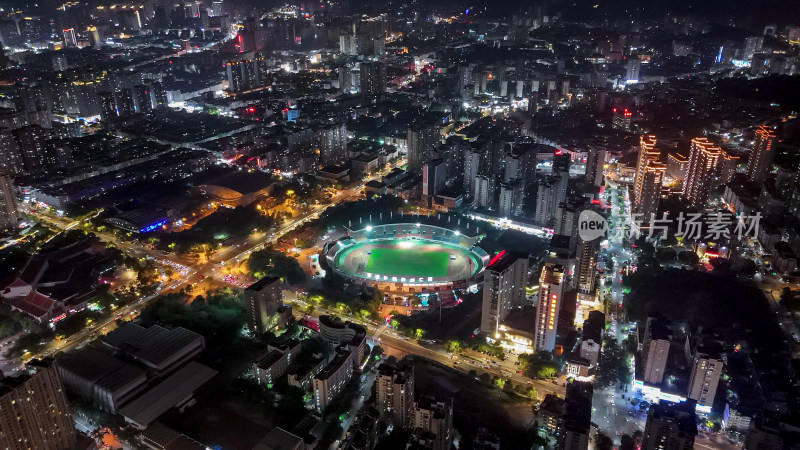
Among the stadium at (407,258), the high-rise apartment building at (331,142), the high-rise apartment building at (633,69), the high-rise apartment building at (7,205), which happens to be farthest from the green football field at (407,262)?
the high-rise apartment building at (633,69)

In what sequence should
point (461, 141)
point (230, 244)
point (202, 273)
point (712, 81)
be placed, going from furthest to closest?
1. point (712, 81)
2. point (461, 141)
3. point (230, 244)
4. point (202, 273)

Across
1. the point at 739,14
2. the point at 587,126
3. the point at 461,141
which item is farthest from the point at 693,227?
the point at 739,14

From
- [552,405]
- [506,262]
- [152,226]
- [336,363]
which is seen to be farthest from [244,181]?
[552,405]

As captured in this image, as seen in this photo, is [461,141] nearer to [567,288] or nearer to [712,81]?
[567,288]

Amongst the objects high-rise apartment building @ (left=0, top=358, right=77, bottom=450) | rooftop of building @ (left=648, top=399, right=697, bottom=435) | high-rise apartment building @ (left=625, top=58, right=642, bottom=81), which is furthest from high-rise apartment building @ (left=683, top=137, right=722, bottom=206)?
high-rise apartment building @ (left=0, top=358, right=77, bottom=450)

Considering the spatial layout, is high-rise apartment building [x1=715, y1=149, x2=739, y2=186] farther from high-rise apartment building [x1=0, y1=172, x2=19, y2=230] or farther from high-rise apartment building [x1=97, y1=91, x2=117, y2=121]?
high-rise apartment building [x1=97, y1=91, x2=117, y2=121]

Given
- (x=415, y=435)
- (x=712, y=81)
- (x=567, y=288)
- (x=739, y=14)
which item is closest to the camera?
(x=415, y=435)

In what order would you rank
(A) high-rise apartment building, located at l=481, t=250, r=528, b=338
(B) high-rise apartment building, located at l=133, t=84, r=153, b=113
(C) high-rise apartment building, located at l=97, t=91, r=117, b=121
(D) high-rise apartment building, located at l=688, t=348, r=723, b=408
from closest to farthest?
1. (D) high-rise apartment building, located at l=688, t=348, r=723, b=408
2. (A) high-rise apartment building, located at l=481, t=250, r=528, b=338
3. (C) high-rise apartment building, located at l=97, t=91, r=117, b=121
4. (B) high-rise apartment building, located at l=133, t=84, r=153, b=113
